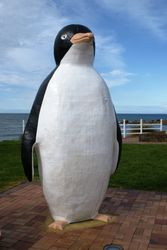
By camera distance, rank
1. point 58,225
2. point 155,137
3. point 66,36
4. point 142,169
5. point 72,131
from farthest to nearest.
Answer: point 155,137 < point 142,169 < point 58,225 < point 66,36 < point 72,131

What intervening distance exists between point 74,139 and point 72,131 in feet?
0.39

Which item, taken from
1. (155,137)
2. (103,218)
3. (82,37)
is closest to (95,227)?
(103,218)

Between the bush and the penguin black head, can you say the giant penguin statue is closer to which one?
the penguin black head

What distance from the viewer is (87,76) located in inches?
220

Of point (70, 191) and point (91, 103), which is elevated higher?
point (91, 103)

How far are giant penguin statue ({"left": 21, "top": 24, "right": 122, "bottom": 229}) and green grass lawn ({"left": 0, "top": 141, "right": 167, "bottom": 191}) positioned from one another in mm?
3073

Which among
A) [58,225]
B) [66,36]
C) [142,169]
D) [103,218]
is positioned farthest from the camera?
[142,169]

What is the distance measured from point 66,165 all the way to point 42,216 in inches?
52.1

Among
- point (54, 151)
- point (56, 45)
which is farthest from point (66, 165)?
point (56, 45)

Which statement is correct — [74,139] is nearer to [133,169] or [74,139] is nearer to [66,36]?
[66,36]

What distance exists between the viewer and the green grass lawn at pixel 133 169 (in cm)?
893

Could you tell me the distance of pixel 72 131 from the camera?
537 cm

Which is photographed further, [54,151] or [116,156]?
[116,156]

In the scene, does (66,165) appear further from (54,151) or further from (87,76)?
(87,76)
